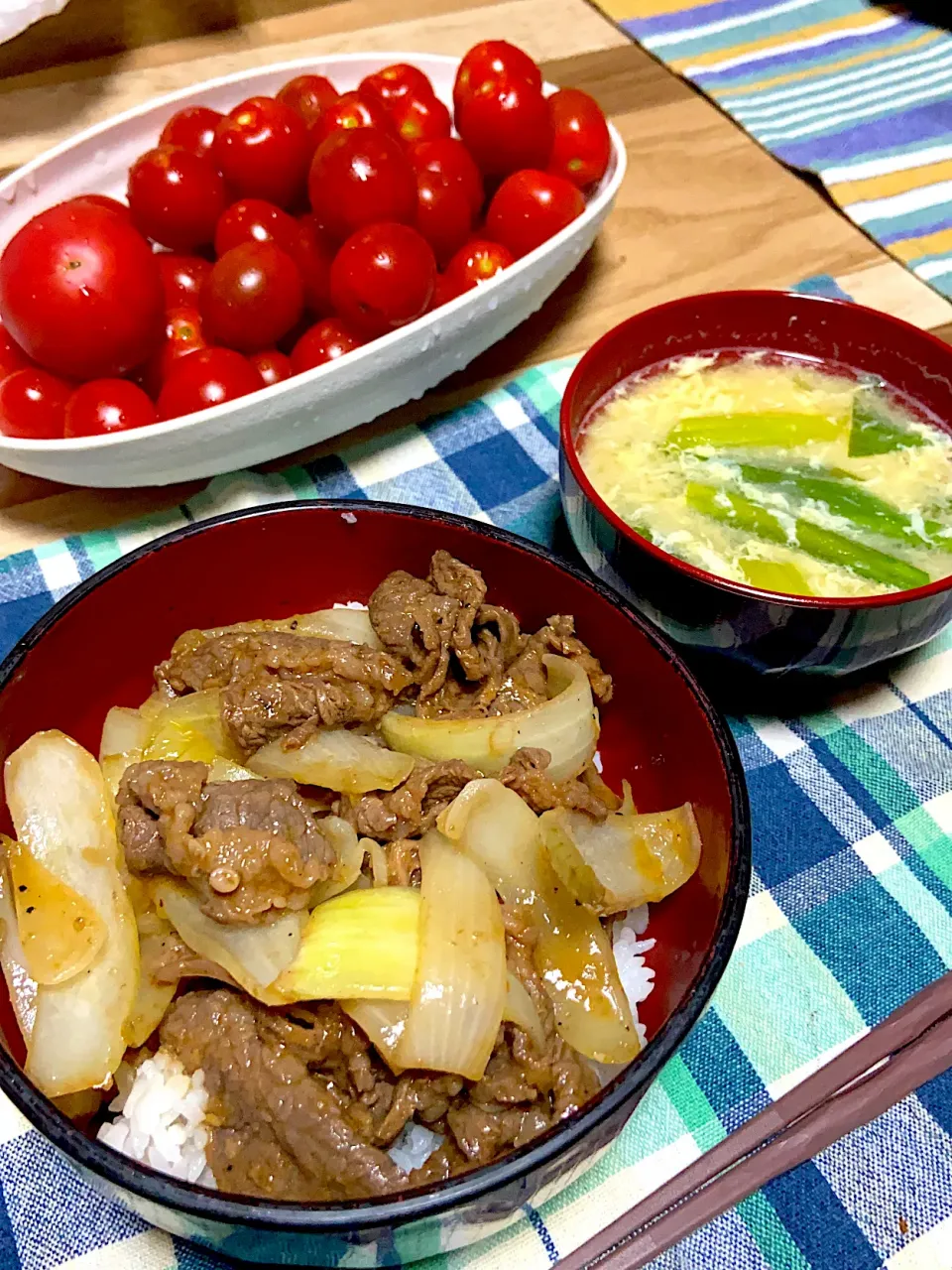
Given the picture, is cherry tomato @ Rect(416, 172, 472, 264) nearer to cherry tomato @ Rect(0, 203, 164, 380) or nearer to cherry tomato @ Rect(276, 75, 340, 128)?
cherry tomato @ Rect(276, 75, 340, 128)

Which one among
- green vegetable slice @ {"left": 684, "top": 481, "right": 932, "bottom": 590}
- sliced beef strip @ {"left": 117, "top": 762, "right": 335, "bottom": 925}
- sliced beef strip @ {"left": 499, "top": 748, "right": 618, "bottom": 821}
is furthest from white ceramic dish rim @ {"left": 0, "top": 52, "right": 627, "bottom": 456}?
sliced beef strip @ {"left": 499, "top": 748, "right": 618, "bottom": 821}

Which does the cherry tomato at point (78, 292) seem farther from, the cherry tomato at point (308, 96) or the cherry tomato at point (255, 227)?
the cherry tomato at point (308, 96)

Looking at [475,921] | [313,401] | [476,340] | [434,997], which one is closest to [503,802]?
[475,921]

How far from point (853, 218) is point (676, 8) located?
1151 mm

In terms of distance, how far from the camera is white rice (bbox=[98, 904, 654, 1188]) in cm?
123

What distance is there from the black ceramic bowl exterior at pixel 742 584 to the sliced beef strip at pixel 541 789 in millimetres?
404

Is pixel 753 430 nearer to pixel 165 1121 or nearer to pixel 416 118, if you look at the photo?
pixel 416 118

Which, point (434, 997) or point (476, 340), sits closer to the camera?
point (434, 997)

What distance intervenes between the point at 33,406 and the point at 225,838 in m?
1.25

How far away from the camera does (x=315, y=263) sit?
2.35 meters

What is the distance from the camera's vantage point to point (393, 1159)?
127cm

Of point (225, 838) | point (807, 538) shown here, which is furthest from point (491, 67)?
point (225, 838)

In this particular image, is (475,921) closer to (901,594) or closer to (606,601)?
(606,601)

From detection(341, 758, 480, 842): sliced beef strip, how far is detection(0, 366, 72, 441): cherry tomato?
113 cm
